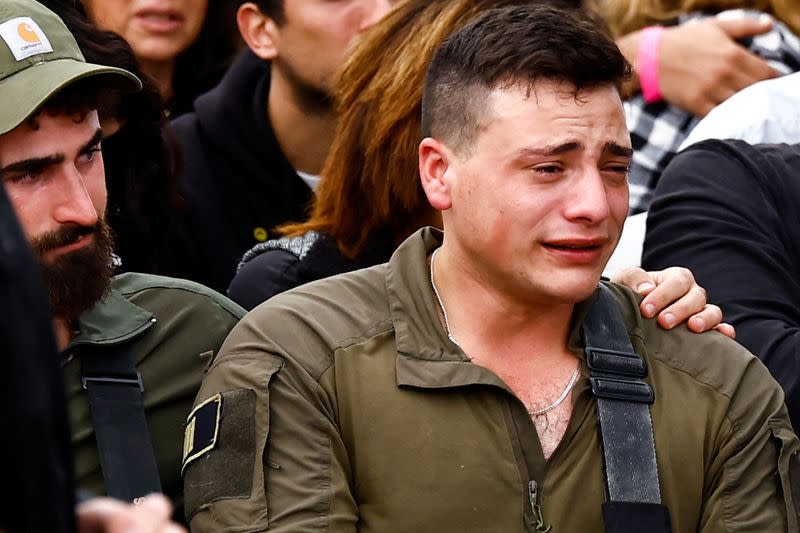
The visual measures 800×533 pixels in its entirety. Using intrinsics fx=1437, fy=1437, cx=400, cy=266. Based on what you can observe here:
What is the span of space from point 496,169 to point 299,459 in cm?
70

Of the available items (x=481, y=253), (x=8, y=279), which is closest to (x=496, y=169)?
(x=481, y=253)

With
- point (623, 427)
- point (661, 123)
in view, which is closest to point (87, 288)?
point (623, 427)

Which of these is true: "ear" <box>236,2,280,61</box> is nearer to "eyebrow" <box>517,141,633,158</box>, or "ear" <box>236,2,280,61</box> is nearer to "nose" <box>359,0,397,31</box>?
"nose" <box>359,0,397,31</box>

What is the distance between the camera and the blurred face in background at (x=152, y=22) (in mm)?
5035

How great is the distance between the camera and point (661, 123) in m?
4.47

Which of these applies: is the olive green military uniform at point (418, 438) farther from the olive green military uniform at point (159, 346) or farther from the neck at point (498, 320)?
the olive green military uniform at point (159, 346)

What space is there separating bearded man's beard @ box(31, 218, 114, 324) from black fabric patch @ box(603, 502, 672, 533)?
1183mm

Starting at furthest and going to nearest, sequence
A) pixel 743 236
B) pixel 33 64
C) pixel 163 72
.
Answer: pixel 163 72, pixel 743 236, pixel 33 64

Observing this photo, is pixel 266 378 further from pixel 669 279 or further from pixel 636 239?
pixel 636 239

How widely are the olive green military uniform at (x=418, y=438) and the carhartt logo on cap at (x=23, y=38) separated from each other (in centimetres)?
79

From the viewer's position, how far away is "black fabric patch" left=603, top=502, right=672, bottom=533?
2.65 metres

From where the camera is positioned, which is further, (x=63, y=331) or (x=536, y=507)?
(x=63, y=331)

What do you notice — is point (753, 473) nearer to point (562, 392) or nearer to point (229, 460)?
point (562, 392)

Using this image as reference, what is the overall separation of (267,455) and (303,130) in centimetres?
232
